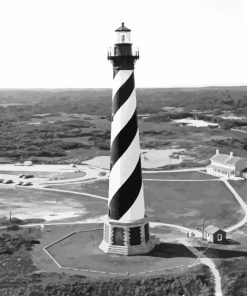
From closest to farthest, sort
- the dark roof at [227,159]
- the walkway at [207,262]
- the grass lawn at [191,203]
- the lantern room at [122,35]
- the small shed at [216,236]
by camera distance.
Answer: the walkway at [207,262] < the lantern room at [122,35] < the small shed at [216,236] < the grass lawn at [191,203] < the dark roof at [227,159]

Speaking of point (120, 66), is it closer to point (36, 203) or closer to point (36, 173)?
point (36, 203)

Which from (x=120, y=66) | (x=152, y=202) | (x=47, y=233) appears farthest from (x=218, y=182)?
(x=120, y=66)

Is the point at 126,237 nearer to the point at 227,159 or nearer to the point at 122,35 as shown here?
the point at 122,35

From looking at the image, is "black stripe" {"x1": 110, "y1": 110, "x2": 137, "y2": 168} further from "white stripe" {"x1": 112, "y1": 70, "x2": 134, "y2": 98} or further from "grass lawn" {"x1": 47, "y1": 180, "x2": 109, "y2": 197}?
"grass lawn" {"x1": 47, "y1": 180, "x2": 109, "y2": 197}

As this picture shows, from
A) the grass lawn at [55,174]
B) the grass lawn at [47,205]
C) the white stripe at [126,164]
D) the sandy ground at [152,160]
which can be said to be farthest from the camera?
the sandy ground at [152,160]

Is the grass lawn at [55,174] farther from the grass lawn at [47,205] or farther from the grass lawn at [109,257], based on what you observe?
the grass lawn at [109,257]

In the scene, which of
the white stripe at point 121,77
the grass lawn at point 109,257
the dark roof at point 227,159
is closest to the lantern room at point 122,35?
the white stripe at point 121,77

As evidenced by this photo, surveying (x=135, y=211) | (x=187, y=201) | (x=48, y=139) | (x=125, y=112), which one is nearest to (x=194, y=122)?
(x=48, y=139)

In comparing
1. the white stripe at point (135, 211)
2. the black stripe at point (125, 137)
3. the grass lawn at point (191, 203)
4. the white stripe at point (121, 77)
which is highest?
the white stripe at point (121, 77)
